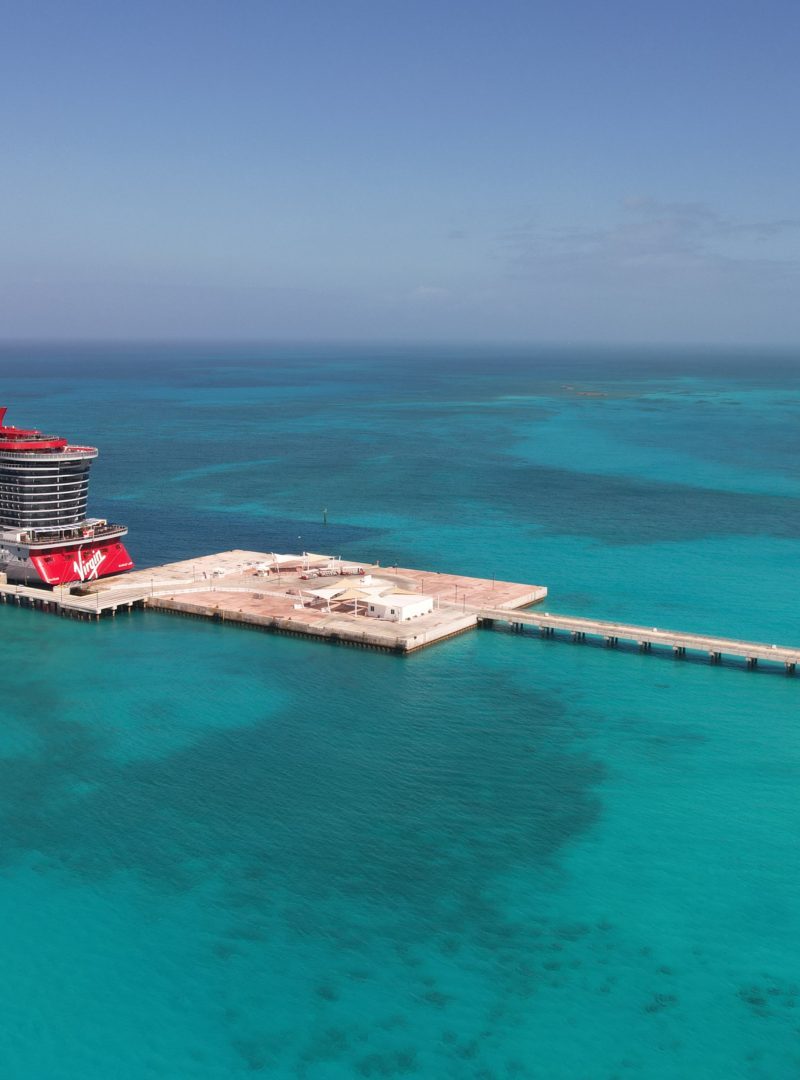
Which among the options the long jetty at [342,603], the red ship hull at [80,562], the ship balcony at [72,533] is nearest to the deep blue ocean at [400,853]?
the long jetty at [342,603]

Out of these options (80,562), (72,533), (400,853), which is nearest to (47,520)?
(72,533)

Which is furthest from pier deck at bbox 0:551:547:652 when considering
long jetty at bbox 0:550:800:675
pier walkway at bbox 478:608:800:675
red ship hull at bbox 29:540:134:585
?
pier walkway at bbox 478:608:800:675

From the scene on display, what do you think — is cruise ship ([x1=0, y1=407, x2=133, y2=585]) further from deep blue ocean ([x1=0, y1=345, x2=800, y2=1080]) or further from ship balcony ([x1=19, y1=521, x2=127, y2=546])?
deep blue ocean ([x1=0, y1=345, x2=800, y2=1080])

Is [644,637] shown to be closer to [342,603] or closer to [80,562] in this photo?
[342,603]

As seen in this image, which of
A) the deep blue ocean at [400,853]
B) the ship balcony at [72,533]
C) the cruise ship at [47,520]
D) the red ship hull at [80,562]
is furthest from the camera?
the ship balcony at [72,533]

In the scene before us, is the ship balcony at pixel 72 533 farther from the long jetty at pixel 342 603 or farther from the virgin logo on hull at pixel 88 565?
the long jetty at pixel 342 603

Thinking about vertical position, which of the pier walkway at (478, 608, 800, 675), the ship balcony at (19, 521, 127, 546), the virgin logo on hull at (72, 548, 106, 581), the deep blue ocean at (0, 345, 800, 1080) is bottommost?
the deep blue ocean at (0, 345, 800, 1080)

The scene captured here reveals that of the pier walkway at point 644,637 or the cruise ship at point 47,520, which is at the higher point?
the cruise ship at point 47,520
